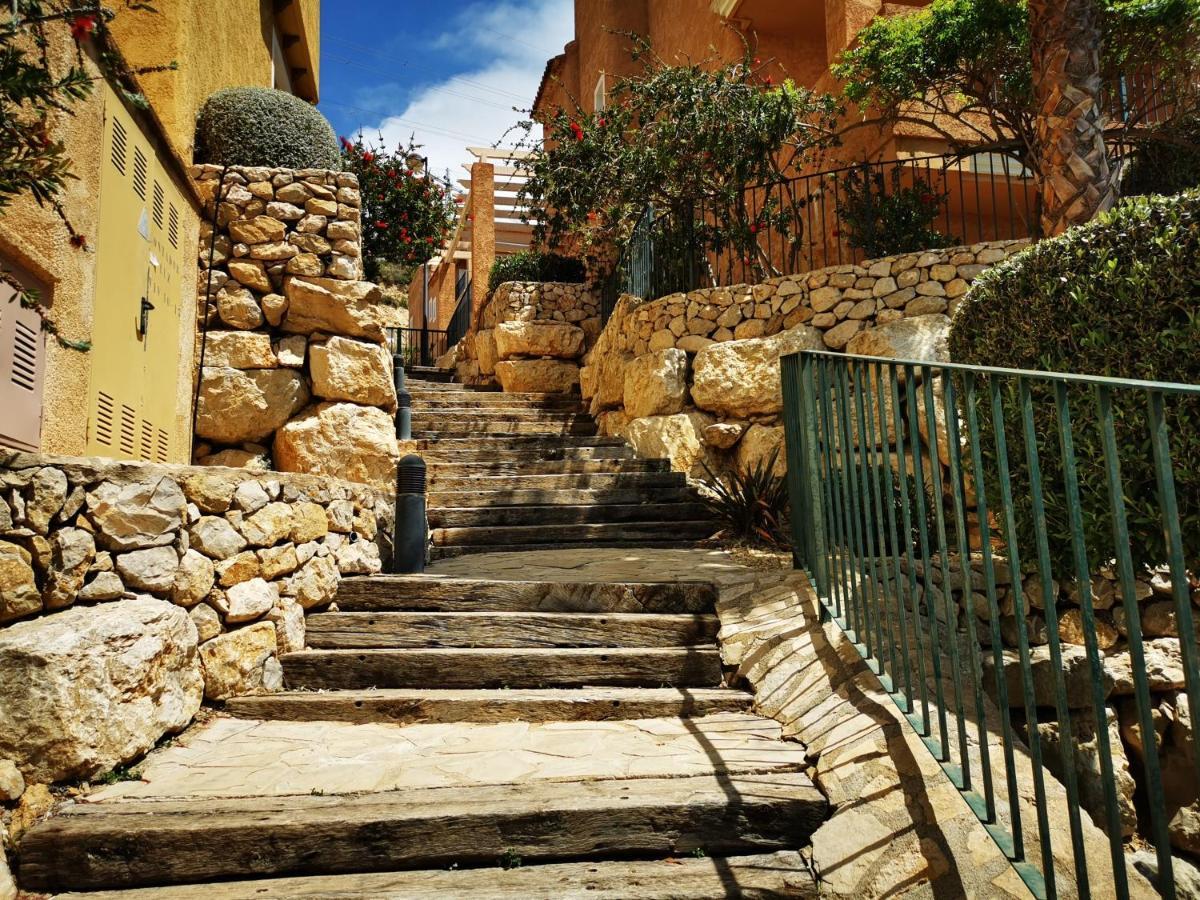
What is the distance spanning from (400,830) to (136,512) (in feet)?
5.21

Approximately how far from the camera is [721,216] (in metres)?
9.29

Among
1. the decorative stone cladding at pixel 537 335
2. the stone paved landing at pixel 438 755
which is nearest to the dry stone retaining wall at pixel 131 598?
the stone paved landing at pixel 438 755

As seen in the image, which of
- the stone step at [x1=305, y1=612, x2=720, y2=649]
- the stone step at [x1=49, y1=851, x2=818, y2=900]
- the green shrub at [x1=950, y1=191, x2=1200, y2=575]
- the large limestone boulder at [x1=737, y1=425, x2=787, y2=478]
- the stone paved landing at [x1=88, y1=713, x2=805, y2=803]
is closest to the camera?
the stone step at [x1=49, y1=851, x2=818, y2=900]

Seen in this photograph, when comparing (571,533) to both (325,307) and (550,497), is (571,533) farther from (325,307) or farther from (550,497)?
(325,307)

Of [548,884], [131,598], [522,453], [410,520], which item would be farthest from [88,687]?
[522,453]

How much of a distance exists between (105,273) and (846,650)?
14.0ft

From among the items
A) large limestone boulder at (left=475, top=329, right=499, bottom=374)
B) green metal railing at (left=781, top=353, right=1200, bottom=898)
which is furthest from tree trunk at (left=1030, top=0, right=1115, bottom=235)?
large limestone boulder at (left=475, top=329, right=499, bottom=374)

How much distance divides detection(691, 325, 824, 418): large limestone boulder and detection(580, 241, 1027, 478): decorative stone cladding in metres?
0.01

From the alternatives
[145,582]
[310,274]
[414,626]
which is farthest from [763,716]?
[310,274]

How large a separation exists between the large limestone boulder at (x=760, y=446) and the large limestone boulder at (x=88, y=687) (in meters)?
5.42

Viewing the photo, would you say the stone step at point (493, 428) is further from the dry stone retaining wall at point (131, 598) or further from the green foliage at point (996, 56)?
the green foliage at point (996, 56)

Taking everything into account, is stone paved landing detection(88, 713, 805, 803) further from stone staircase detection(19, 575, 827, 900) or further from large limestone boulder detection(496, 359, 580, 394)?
large limestone boulder detection(496, 359, 580, 394)

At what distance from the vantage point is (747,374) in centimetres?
795

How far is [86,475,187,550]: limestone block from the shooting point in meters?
2.96
